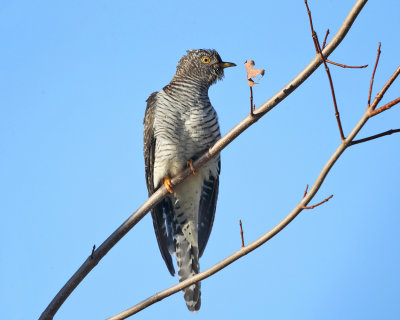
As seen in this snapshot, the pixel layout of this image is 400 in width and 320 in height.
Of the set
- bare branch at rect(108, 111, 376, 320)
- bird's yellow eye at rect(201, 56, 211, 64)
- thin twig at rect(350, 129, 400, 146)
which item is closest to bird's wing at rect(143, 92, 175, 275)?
bird's yellow eye at rect(201, 56, 211, 64)

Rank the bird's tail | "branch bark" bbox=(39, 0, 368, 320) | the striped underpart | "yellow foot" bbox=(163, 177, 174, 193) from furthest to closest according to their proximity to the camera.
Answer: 1. the bird's tail
2. the striped underpart
3. "yellow foot" bbox=(163, 177, 174, 193)
4. "branch bark" bbox=(39, 0, 368, 320)

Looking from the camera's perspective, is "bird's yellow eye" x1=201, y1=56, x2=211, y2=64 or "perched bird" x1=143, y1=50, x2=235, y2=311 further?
"bird's yellow eye" x1=201, y1=56, x2=211, y2=64

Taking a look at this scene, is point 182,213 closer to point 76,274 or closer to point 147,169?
point 147,169

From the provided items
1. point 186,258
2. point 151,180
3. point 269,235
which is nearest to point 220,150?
point 269,235

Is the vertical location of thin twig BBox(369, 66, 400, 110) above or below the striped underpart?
below

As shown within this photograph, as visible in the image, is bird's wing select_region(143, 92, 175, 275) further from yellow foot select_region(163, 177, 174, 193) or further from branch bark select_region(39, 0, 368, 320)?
branch bark select_region(39, 0, 368, 320)

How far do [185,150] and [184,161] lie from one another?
11 cm

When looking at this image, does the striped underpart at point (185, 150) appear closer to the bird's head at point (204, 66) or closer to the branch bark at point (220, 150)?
the bird's head at point (204, 66)

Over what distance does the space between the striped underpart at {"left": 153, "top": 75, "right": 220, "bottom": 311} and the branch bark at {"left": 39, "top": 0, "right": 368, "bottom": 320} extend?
0.71 metres

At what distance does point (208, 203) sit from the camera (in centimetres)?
564

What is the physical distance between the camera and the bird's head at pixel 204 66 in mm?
5875

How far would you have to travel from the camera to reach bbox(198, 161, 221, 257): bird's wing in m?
5.56

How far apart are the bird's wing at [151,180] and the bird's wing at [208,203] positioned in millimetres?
358

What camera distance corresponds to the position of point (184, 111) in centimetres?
520
